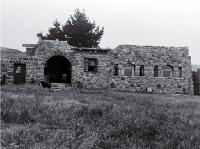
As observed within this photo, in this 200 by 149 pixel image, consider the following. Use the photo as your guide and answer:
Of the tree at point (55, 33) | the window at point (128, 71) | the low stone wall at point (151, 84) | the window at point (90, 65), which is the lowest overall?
the low stone wall at point (151, 84)

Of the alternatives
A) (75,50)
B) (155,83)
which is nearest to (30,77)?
(75,50)

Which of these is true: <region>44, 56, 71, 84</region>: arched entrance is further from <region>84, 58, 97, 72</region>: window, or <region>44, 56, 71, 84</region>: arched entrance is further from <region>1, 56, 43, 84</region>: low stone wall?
<region>1, 56, 43, 84</region>: low stone wall

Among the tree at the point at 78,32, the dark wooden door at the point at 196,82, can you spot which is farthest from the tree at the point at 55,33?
the dark wooden door at the point at 196,82

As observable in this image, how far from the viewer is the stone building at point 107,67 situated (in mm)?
25312

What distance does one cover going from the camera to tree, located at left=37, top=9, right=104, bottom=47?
1692 inches

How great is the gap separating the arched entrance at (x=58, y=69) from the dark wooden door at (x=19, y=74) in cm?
320

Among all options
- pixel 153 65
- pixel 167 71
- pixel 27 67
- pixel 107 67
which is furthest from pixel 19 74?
pixel 167 71

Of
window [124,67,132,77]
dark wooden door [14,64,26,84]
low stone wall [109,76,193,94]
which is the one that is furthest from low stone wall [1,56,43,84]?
window [124,67,132,77]

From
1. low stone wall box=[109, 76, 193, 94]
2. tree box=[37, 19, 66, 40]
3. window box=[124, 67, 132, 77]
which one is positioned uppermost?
tree box=[37, 19, 66, 40]

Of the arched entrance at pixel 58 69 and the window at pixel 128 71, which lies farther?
the arched entrance at pixel 58 69

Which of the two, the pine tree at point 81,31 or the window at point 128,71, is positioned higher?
the pine tree at point 81,31

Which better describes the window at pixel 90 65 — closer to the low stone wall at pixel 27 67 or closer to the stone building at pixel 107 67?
the stone building at pixel 107 67

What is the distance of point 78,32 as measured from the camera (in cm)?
4328

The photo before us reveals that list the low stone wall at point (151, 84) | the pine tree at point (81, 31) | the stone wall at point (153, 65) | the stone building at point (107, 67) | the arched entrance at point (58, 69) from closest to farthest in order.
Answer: the stone building at point (107, 67) < the low stone wall at point (151, 84) < the stone wall at point (153, 65) < the arched entrance at point (58, 69) < the pine tree at point (81, 31)
